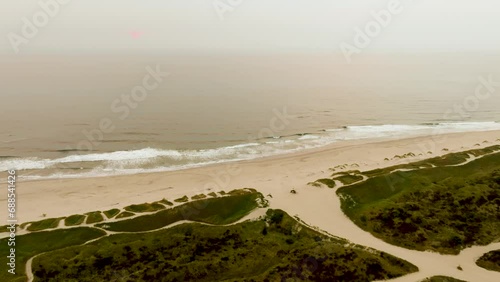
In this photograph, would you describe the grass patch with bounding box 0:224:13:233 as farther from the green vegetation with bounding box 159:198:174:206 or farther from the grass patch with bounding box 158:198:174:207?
the green vegetation with bounding box 159:198:174:206

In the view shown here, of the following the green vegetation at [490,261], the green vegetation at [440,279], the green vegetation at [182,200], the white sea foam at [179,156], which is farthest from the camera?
the white sea foam at [179,156]

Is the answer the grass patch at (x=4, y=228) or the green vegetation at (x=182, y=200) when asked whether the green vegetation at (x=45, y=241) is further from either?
the green vegetation at (x=182, y=200)

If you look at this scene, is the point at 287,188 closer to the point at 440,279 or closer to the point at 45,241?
the point at 440,279

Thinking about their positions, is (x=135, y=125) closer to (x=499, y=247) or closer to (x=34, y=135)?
(x=34, y=135)

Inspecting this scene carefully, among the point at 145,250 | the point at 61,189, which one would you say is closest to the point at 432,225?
the point at 145,250

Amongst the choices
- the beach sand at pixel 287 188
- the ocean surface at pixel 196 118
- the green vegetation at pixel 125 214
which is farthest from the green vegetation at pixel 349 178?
the green vegetation at pixel 125 214

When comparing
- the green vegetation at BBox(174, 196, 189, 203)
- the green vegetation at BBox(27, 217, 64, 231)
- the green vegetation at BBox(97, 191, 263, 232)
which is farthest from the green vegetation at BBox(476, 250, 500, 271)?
the green vegetation at BBox(27, 217, 64, 231)
